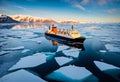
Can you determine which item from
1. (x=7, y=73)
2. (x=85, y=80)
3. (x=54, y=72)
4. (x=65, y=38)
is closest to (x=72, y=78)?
(x=85, y=80)

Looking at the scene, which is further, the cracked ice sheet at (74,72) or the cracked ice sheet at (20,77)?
the cracked ice sheet at (74,72)

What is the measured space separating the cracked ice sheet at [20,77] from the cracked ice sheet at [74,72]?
1.29m

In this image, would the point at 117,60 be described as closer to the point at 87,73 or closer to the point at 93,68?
the point at 93,68

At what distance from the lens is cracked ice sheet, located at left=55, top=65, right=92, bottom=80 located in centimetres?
576

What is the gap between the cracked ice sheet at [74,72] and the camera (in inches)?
227

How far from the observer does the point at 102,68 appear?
677cm

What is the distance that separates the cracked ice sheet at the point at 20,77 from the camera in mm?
5301

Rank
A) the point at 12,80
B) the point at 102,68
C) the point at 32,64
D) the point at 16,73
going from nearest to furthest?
the point at 12,80 < the point at 16,73 < the point at 102,68 < the point at 32,64

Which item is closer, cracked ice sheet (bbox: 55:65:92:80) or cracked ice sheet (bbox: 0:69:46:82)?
cracked ice sheet (bbox: 0:69:46:82)

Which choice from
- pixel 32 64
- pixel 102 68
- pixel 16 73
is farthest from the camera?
pixel 32 64

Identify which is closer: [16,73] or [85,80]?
[85,80]

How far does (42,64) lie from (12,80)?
2.30 meters

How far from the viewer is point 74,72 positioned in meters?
6.21

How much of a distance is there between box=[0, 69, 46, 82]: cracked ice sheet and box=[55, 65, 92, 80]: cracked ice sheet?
129 cm
